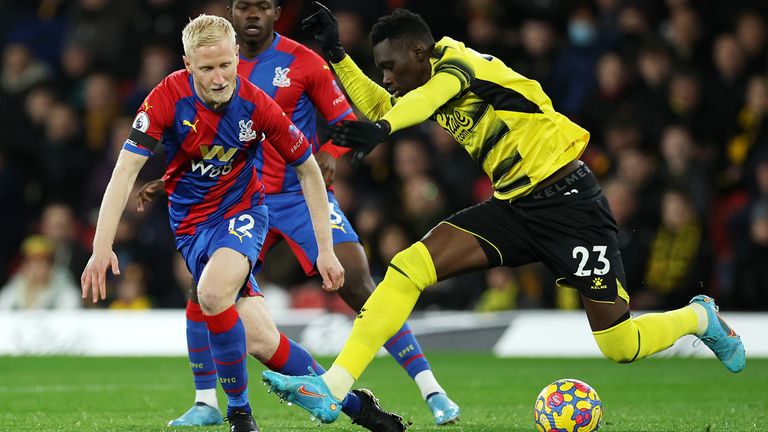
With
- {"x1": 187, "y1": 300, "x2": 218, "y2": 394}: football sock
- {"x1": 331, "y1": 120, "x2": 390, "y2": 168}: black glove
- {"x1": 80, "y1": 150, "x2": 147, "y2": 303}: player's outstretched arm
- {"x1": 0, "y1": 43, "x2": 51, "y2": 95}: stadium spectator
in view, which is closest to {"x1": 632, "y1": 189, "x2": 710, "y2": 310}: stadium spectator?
{"x1": 187, "y1": 300, "x2": 218, "y2": 394}: football sock

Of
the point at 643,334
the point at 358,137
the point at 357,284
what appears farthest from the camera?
the point at 357,284

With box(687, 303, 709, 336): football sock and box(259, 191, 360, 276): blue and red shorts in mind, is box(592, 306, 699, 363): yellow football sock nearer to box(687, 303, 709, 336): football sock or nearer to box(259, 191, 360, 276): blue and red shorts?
box(687, 303, 709, 336): football sock

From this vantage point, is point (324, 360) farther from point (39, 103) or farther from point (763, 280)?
point (39, 103)

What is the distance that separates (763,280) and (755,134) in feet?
5.06

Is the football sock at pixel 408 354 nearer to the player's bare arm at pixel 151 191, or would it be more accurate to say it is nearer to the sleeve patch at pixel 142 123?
the player's bare arm at pixel 151 191

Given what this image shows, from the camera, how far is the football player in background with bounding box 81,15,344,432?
588 centimetres

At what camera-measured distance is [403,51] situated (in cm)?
618

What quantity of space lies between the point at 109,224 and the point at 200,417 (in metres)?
1.73

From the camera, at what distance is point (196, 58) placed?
591cm

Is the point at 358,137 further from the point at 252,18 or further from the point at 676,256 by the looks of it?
the point at 676,256

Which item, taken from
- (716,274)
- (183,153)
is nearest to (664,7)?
(716,274)

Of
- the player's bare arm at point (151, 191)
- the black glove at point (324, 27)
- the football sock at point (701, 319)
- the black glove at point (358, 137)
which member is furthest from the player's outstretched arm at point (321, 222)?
the football sock at point (701, 319)

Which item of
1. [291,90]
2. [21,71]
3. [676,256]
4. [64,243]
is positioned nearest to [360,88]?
[291,90]

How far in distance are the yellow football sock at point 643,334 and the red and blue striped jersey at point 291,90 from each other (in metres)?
2.03
